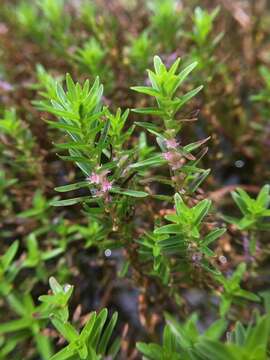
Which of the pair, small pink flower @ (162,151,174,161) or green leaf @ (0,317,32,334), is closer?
small pink flower @ (162,151,174,161)

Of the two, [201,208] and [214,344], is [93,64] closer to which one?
[201,208]

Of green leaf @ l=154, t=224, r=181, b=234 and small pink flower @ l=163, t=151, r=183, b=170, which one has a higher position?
small pink flower @ l=163, t=151, r=183, b=170

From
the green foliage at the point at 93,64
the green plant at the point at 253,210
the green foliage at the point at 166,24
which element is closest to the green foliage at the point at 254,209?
the green plant at the point at 253,210

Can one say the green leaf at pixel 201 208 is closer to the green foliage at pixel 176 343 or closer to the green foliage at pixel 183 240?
the green foliage at pixel 183 240

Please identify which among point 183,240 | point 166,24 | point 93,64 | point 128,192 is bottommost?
point 183,240

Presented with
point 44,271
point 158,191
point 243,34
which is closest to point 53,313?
point 44,271

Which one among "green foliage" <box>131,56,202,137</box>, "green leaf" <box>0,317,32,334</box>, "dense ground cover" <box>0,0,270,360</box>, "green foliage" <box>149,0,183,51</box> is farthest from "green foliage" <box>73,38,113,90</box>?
"green leaf" <box>0,317,32,334</box>

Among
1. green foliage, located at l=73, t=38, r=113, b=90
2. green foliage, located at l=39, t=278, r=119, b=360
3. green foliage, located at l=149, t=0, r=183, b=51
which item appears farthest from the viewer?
green foliage, located at l=149, t=0, r=183, b=51

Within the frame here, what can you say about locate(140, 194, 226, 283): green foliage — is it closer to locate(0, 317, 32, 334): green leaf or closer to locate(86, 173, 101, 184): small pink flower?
locate(86, 173, 101, 184): small pink flower

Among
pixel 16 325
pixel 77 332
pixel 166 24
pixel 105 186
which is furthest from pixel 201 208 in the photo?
pixel 166 24

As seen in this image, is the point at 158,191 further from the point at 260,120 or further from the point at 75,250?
the point at 260,120
